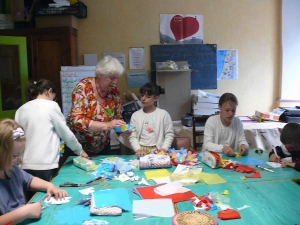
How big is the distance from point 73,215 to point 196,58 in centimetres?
326

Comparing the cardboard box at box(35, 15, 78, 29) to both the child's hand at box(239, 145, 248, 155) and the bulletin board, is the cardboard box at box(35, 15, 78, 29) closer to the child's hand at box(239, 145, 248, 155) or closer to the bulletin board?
the bulletin board

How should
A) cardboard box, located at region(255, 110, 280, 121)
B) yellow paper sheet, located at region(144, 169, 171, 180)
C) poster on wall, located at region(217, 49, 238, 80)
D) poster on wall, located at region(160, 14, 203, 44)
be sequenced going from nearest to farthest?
yellow paper sheet, located at region(144, 169, 171, 180), cardboard box, located at region(255, 110, 280, 121), poster on wall, located at region(160, 14, 203, 44), poster on wall, located at region(217, 49, 238, 80)

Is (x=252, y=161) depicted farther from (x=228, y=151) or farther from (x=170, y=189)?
(x=170, y=189)

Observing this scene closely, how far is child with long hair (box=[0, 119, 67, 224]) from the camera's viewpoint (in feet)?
4.71

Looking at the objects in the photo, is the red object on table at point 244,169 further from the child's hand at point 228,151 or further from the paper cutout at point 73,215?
the paper cutout at point 73,215

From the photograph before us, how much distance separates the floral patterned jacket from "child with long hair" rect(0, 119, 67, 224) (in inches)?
31.2

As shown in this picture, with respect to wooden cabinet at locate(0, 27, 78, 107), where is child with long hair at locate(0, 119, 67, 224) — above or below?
below

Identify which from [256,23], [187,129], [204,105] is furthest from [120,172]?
[256,23]

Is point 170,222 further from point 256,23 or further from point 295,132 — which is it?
point 256,23

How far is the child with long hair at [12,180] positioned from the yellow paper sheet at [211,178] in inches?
33.6

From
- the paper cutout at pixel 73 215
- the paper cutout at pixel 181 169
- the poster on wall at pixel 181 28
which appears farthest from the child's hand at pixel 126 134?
the poster on wall at pixel 181 28

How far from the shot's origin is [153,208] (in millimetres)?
1576

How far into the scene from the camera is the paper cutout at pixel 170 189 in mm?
1776

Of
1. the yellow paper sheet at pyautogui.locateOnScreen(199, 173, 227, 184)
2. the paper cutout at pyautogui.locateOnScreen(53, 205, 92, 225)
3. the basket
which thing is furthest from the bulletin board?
the paper cutout at pyautogui.locateOnScreen(53, 205, 92, 225)
